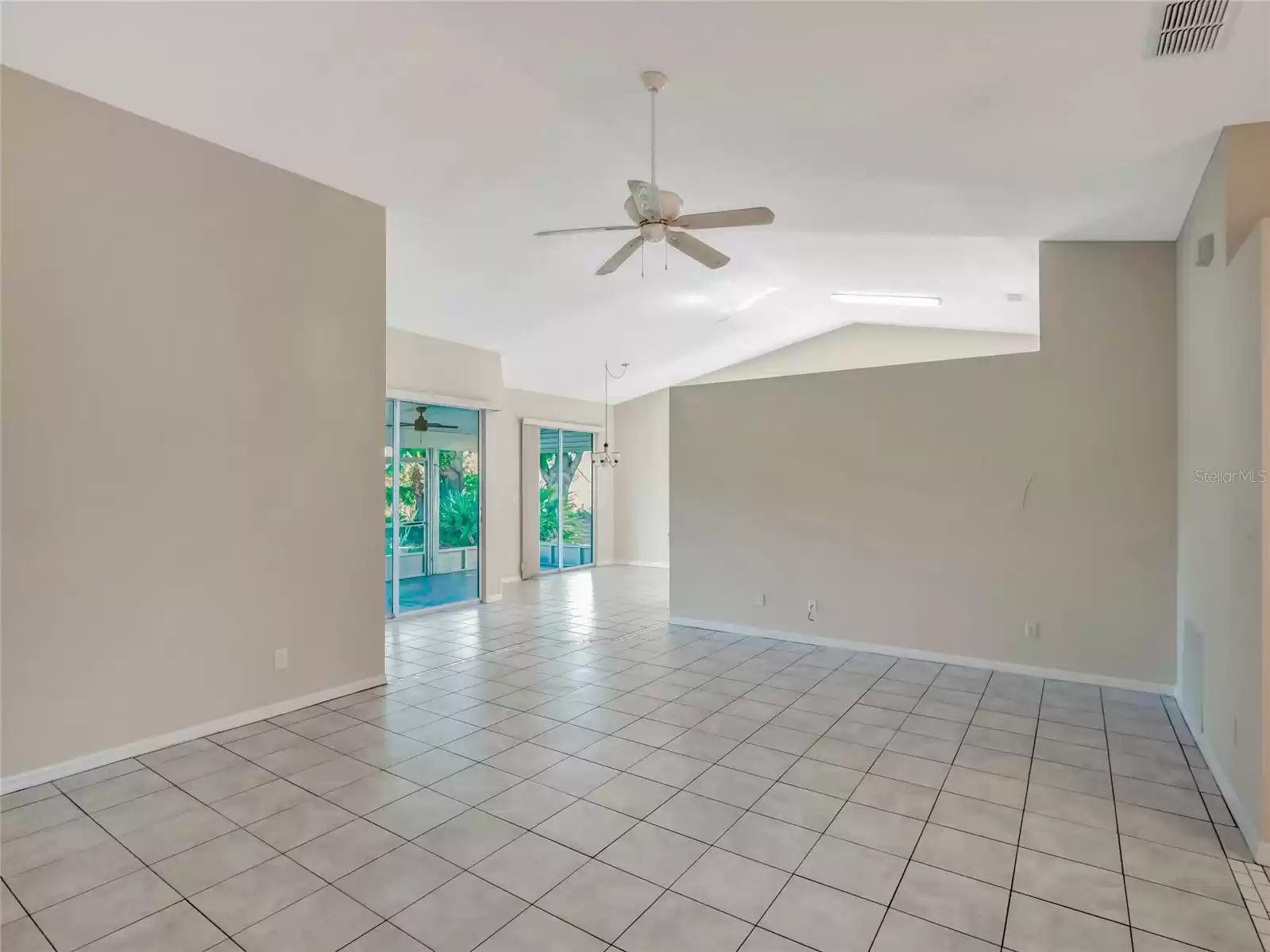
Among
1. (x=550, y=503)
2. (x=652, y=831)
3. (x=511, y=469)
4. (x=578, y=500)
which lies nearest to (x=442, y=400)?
(x=511, y=469)

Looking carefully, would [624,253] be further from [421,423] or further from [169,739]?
[421,423]

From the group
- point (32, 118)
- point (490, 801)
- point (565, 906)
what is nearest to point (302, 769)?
point (490, 801)

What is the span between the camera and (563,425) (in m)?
10.1

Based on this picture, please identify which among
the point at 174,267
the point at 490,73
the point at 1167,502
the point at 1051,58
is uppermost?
the point at 490,73

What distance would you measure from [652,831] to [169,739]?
8.64 feet

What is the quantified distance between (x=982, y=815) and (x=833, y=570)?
2948mm

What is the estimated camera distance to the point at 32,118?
3021 mm

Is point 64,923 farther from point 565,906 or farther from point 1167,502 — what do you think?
point 1167,502

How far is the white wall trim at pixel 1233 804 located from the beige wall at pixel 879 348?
488cm

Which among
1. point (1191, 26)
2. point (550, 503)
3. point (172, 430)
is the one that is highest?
point (1191, 26)

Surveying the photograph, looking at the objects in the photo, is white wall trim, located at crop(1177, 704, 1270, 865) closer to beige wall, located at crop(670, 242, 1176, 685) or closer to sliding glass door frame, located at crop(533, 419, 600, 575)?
Result: beige wall, located at crop(670, 242, 1176, 685)

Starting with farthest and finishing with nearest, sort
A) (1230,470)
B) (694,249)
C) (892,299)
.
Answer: (892,299)
(694,249)
(1230,470)

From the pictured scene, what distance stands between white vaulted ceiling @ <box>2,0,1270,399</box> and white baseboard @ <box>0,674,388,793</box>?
316cm

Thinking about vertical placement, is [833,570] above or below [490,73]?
below
